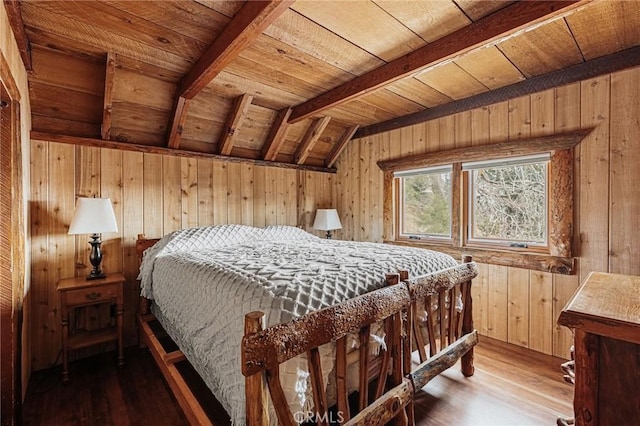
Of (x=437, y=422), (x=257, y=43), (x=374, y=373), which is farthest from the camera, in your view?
(x=257, y=43)

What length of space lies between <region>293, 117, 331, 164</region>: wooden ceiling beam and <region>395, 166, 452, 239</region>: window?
3.61ft

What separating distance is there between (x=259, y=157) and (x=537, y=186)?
2960 mm

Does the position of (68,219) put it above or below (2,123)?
below

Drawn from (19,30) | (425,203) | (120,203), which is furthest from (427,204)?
(19,30)

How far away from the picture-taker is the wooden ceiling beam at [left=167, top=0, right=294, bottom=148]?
1.53 meters

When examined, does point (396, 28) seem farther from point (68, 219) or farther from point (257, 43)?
point (68, 219)

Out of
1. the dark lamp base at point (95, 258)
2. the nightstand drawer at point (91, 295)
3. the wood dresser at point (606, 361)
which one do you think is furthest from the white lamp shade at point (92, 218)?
the wood dresser at point (606, 361)

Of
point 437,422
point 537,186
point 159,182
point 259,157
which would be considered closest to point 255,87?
point 259,157

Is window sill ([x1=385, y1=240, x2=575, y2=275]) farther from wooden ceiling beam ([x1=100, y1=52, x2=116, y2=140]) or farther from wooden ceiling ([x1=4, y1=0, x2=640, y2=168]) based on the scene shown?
wooden ceiling beam ([x1=100, y1=52, x2=116, y2=140])

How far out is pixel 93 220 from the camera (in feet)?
7.35

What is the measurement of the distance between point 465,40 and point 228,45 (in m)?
1.47

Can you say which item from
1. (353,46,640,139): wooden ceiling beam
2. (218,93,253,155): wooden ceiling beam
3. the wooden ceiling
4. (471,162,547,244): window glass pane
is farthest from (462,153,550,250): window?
(218,93,253,155): wooden ceiling beam

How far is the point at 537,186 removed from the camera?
8.64 feet

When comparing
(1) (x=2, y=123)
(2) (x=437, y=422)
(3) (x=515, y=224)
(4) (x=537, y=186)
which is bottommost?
(2) (x=437, y=422)
